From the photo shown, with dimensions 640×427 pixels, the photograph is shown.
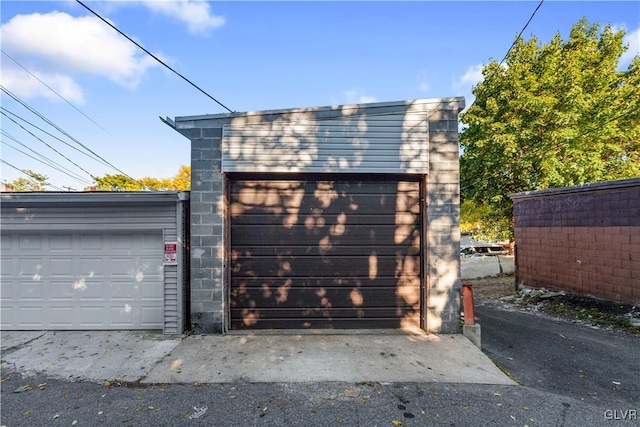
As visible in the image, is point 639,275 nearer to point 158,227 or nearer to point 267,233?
point 267,233

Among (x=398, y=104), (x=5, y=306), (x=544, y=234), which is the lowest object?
(x=5, y=306)

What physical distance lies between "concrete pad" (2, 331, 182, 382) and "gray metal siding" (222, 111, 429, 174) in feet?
10.3

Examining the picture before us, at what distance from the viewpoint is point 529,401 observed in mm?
3348

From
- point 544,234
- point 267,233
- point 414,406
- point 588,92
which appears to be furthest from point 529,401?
point 588,92

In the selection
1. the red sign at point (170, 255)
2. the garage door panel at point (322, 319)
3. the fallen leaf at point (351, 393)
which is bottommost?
the fallen leaf at point (351, 393)

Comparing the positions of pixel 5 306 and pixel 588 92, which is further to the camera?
pixel 588 92

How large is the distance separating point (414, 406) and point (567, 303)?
21.2ft

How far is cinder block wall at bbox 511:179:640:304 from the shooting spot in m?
6.45

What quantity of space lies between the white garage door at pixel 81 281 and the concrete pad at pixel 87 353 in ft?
0.78

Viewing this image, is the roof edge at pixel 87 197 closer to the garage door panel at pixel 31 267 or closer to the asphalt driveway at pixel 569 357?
the garage door panel at pixel 31 267

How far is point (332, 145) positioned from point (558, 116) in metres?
10.5

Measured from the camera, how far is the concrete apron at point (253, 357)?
3863 millimetres

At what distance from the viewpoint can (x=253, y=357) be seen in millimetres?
4359

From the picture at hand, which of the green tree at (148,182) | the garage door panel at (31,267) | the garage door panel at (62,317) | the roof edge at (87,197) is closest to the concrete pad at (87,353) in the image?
the garage door panel at (62,317)
